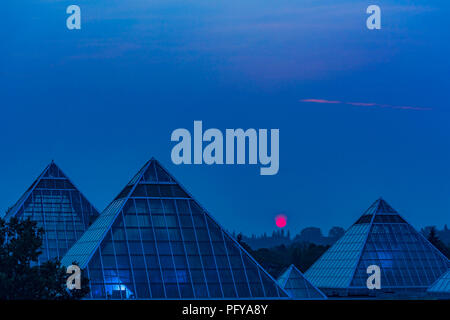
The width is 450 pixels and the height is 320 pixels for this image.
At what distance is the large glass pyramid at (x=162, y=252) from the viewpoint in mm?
58562

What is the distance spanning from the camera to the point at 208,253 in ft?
204

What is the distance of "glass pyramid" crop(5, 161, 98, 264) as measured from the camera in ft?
286

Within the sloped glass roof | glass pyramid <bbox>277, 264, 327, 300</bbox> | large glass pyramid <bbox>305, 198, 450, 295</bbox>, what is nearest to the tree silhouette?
glass pyramid <bbox>277, 264, 327, 300</bbox>

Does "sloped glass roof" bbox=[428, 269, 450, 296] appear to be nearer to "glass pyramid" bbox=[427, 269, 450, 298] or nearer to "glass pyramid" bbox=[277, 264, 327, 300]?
"glass pyramid" bbox=[427, 269, 450, 298]

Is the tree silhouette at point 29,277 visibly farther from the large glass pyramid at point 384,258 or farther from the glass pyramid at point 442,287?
the large glass pyramid at point 384,258

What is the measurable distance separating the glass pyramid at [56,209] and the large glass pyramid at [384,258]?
25.8 metres

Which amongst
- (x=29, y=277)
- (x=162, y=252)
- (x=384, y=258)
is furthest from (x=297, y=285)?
(x=29, y=277)

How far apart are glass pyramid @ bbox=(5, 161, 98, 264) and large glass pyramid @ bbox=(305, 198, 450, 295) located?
2576 cm

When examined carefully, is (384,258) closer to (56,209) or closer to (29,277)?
(56,209)

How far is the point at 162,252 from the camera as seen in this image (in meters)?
61.4

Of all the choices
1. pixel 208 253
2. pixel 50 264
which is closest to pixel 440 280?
pixel 208 253

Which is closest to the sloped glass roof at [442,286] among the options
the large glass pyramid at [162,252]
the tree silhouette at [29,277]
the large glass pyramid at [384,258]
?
the large glass pyramid at [384,258]

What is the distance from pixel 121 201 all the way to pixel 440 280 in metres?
29.3
